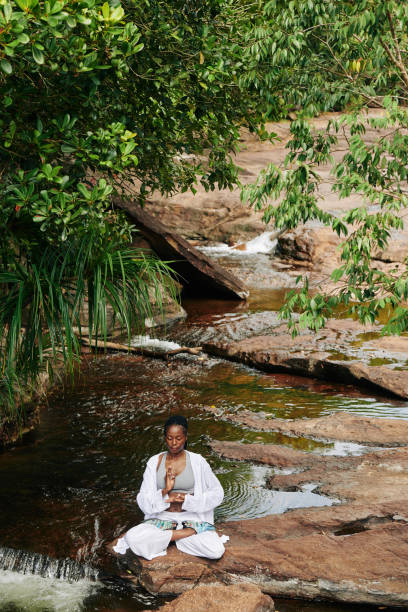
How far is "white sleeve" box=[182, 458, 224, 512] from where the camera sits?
4.57 metres

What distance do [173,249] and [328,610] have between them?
31.2 feet

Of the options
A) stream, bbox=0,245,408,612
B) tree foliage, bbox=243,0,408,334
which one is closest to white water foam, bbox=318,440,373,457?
stream, bbox=0,245,408,612

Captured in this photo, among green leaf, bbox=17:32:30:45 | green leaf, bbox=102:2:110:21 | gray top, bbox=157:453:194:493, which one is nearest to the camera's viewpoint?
green leaf, bbox=17:32:30:45

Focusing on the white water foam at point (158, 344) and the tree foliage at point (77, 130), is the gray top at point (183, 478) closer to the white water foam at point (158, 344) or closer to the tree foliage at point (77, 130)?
the tree foliage at point (77, 130)

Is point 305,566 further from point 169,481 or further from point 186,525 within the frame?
point 169,481

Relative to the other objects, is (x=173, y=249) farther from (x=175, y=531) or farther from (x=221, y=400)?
(x=175, y=531)

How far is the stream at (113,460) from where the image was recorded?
4.51 meters

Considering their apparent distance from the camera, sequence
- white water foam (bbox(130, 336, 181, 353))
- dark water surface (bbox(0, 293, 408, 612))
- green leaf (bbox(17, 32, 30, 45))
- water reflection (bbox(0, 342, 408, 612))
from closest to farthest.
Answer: green leaf (bbox(17, 32, 30, 45)) < dark water surface (bbox(0, 293, 408, 612)) < water reflection (bbox(0, 342, 408, 612)) < white water foam (bbox(130, 336, 181, 353))

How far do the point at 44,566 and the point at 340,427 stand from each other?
3734mm

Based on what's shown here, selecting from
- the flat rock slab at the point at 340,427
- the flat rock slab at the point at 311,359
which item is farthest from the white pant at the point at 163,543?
the flat rock slab at the point at 311,359

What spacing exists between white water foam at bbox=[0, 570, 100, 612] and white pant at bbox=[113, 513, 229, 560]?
0.42 m

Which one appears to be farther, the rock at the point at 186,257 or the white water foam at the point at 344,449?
the rock at the point at 186,257

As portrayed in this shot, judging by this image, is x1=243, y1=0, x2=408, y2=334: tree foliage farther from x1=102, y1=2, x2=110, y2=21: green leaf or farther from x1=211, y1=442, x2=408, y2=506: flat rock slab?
x1=102, y1=2, x2=110, y2=21: green leaf

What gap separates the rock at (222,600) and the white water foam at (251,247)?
15.2 m
